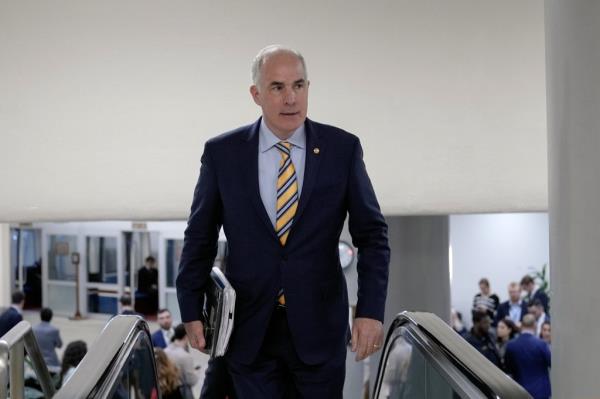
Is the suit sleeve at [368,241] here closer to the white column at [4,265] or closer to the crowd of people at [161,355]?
the crowd of people at [161,355]

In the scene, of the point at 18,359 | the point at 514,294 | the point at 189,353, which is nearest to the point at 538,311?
the point at 514,294

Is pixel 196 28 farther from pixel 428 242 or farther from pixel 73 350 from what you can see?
pixel 428 242

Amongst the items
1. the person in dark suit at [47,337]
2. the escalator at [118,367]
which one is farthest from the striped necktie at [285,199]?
the person in dark suit at [47,337]

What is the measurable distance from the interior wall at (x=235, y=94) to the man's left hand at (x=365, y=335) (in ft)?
9.43

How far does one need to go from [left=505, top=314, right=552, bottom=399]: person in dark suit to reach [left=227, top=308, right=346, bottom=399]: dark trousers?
22.7 feet

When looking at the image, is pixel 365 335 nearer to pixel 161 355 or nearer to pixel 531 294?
pixel 161 355

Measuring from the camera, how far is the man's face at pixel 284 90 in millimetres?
2975

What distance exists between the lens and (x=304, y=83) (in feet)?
9.90

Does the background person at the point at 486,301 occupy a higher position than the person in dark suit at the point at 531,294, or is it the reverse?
the person in dark suit at the point at 531,294

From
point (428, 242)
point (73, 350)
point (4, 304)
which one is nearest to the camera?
point (73, 350)

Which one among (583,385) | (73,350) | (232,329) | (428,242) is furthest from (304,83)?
(428,242)

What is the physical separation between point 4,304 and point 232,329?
14.2 metres

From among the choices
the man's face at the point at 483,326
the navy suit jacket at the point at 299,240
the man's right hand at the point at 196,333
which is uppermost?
the navy suit jacket at the point at 299,240

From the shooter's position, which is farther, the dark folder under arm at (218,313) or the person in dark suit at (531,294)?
the person in dark suit at (531,294)
